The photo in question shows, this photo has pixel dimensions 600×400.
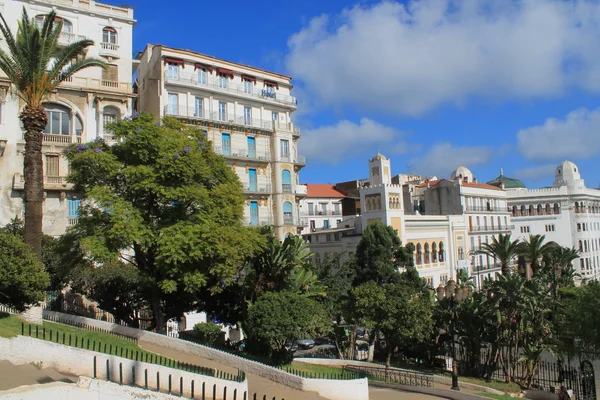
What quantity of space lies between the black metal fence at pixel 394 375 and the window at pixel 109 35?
2588cm

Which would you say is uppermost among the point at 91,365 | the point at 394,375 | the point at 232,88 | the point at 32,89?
the point at 232,88

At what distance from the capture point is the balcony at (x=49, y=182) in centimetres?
2891

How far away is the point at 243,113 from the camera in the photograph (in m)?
37.4

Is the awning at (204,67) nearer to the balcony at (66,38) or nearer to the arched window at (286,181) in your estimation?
the balcony at (66,38)

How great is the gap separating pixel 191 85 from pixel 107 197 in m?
17.5

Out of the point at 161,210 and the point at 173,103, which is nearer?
the point at 161,210

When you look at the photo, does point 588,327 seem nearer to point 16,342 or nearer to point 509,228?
point 16,342

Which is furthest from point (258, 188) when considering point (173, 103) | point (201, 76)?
point (201, 76)

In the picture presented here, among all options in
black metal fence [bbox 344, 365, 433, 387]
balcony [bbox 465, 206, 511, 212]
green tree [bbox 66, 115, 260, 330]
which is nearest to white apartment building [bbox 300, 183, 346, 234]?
balcony [bbox 465, 206, 511, 212]

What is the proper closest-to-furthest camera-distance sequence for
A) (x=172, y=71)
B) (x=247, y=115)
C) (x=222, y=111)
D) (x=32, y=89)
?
(x=32, y=89), (x=172, y=71), (x=222, y=111), (x=247, y=115)

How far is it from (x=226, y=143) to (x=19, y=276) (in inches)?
879

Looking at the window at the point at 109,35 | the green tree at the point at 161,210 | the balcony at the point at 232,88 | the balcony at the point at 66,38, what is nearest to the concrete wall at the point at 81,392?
the green tree at the point at 161,210

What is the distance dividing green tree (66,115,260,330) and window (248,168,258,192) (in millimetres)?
15600

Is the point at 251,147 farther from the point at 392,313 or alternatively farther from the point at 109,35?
the point at 392,313
